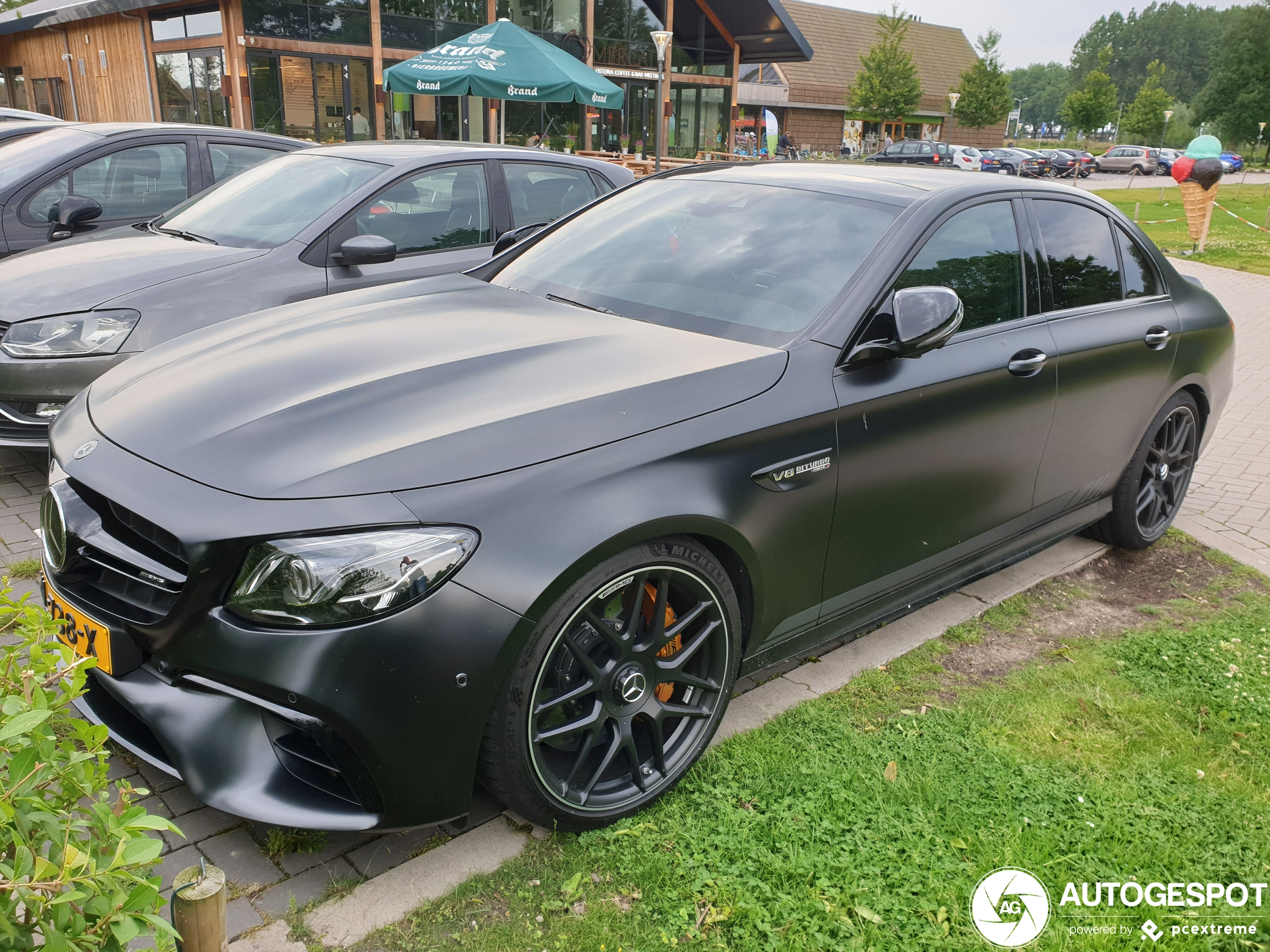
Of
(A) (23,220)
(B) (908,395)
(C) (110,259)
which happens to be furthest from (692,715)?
(A) (23,220)

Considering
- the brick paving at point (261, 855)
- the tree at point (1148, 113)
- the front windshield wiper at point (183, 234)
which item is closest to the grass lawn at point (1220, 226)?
the front windshield wiper at point (183, 234)

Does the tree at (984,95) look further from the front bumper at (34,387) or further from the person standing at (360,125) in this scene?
the front bumper at (34,387)

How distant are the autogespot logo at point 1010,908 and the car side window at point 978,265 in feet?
5.66

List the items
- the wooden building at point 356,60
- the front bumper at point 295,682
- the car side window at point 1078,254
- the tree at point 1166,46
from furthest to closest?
the tree at point 1166,46, the wooden building at point 356,60, the car side window at point 1078,254, the front bumper at point 295,682

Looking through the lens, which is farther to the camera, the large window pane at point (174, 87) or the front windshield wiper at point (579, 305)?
the large window pane at point (174, 87)

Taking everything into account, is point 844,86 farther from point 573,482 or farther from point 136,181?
point 573,482

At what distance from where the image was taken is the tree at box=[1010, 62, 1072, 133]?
140 metres

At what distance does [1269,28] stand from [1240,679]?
84425 millimetres

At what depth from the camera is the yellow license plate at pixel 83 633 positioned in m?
2.20

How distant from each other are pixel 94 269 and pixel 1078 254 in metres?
4.36

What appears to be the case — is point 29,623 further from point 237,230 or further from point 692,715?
point 237,230

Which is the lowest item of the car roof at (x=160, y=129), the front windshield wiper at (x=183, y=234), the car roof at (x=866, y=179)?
the front windshield wiper at (x=183, y=234)

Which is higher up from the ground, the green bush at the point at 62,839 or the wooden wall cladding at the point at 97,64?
the wooden wall cladding at the point at 97,64

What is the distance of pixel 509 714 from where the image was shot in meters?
2.20
